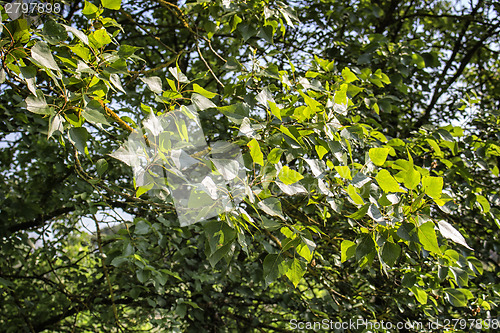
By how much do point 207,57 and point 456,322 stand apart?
2.27 meters

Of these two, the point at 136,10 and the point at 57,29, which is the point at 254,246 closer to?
the point at 57,29

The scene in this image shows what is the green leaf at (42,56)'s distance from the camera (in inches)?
29.8

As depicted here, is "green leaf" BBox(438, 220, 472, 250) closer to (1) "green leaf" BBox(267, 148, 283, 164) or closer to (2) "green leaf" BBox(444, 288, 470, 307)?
(1) "green leaf" BBox(267, 148, 283, 164)

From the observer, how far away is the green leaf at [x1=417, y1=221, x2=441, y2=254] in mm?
903

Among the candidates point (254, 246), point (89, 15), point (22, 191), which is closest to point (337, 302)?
point (254, 246)

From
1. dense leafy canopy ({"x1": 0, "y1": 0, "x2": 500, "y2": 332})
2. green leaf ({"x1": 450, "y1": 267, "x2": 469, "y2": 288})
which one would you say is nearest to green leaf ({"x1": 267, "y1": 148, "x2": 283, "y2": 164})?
dense leafy canopy ({"x1": 0, "y1": 0, "x2": 500, "y2": 332})

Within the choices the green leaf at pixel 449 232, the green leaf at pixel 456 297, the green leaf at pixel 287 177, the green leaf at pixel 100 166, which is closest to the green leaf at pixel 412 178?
the green leaf at pixel 449 232

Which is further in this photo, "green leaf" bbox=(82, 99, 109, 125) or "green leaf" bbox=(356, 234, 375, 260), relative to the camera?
"green leaf" bbox=(356, 234, 375, 260)

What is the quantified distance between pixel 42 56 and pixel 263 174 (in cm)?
57

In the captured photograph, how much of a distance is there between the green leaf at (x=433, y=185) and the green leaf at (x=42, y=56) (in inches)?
34.9

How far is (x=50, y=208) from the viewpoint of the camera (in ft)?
8.18

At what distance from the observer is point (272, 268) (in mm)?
998

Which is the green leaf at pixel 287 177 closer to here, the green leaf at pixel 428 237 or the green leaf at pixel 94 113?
the green leaf at pixel 428 237
